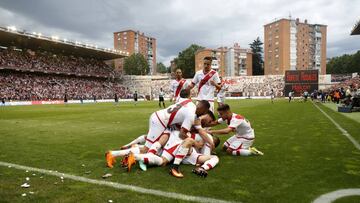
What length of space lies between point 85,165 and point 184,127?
2.21 metres

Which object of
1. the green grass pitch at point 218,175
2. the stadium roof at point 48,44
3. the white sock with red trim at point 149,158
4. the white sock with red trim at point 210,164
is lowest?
the green grass pitch at point 218,175

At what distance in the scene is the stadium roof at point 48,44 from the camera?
49.4m

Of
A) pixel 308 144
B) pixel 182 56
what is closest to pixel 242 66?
pixel 182 56

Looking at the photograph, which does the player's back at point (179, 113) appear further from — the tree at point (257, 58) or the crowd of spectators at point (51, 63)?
the tree at point (257, 58)

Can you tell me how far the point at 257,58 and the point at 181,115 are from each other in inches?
4275

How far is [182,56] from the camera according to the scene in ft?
350

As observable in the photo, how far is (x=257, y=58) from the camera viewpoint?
108375mm

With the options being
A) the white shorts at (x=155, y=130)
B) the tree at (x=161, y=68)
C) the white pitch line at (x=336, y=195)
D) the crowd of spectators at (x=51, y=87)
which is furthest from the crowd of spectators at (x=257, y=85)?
the tree at (x=161, y=68)

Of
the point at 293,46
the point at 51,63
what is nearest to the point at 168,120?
the point at 51,63

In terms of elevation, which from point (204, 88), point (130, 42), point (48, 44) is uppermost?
point (130, 42)

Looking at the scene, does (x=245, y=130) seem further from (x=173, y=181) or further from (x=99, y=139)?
(x=99, y=139)

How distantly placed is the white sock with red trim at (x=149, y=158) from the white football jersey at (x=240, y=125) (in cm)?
185

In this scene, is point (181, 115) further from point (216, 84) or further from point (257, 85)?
point (257, 85)

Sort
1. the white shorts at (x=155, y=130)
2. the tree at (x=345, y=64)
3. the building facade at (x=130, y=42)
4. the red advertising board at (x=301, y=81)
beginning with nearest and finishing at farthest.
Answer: the white shorts at (x=155, y=130) → the red advertising board at (x=301, y=81) → the tree at (x=345, y=64) → the building facade at (x=130, y=42)
